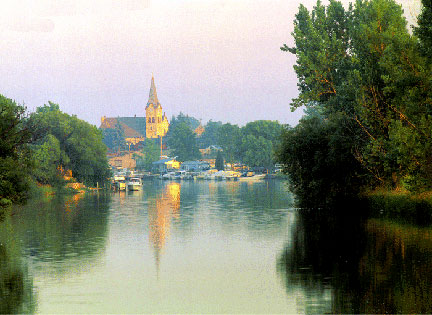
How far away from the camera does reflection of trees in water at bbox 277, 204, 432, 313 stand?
17.5 metres

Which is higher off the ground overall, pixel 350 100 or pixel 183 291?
pixel 350 100

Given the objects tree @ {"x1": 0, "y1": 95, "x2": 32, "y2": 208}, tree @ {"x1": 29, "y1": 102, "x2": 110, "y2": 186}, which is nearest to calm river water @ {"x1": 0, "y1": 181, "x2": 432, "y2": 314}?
tree @ {"x1": 0, "y1": 95, "x2": 32, "y2": 208}

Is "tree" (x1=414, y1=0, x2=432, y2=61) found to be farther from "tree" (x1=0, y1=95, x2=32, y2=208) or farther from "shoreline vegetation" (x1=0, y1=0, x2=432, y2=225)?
"tree" (x1=0, y1=95, x2=32, y2=208)

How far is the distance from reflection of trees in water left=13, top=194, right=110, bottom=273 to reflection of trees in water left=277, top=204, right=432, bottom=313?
28.2 ft

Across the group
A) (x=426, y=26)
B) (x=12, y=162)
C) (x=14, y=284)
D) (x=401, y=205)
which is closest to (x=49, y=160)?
(x=401, y=205)

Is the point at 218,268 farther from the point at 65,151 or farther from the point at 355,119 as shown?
the point at 65,151

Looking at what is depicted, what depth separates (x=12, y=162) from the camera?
30875 mm

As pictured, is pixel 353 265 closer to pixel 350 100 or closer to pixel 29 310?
pixel 29 310

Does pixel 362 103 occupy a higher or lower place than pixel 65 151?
higher

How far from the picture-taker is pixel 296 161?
54.7 metres

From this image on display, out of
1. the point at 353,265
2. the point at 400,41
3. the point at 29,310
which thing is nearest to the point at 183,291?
the point at 29,310

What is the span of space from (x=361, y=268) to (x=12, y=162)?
16682mm

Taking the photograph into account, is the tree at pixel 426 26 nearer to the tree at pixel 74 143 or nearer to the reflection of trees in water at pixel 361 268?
the reflection of trees in water at pixel 361 268

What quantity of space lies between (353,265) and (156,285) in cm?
743
